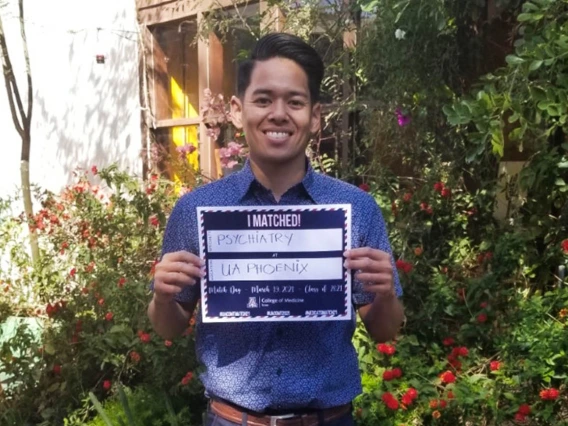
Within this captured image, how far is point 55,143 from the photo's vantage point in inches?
278

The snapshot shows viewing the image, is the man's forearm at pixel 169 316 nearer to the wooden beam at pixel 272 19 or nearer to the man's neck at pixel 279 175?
the man's neck at pixel 279 175

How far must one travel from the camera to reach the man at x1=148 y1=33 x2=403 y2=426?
1694 millimetres

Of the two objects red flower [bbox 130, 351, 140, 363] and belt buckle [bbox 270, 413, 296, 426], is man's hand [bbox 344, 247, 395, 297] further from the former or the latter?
red flower [bbox 130, 351, 140, 363]

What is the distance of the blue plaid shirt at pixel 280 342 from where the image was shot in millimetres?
1705

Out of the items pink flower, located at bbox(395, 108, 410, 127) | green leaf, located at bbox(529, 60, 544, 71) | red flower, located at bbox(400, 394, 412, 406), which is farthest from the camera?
pink flower, located at bbox(395, 108, 410, 127)

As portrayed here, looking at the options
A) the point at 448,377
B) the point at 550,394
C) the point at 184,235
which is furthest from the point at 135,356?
the point at 550,394

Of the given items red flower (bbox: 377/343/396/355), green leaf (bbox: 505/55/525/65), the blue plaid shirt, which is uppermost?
green leaf (bbox: 505/55/525/65)

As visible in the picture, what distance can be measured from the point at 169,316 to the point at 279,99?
622 mm

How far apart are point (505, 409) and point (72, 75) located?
5.46 metres

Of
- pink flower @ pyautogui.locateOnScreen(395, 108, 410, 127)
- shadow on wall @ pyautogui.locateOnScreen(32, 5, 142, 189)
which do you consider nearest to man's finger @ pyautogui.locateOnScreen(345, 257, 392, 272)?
pink flower @ pyautogui.locateOnScreen(395, 108, 410, 127)

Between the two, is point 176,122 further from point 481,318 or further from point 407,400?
point 407,400

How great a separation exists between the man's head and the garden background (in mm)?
1255

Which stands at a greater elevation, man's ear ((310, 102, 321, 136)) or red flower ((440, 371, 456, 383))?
man's ear ((310, 102, 321, 136))

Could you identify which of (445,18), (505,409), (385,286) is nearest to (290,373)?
(385,286)
